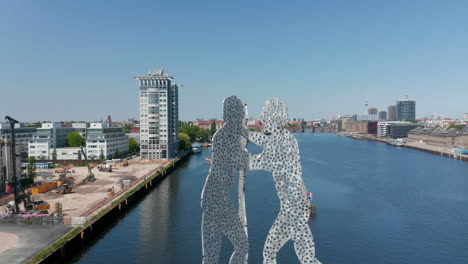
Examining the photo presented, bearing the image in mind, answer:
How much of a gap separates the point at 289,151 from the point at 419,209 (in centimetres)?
2749

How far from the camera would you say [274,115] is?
61.2 ft

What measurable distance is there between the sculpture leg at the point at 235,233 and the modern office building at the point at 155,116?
199 ft

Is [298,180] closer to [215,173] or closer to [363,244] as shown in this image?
[215,173]

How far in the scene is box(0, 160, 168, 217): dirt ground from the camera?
123 feet

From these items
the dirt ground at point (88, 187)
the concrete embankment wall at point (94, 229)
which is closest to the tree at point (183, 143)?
the dirt ground at point (88, 187)

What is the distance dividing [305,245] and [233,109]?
749cm

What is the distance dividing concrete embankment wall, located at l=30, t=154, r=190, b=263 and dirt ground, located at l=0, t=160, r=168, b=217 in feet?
8.72

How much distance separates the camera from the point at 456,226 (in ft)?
109

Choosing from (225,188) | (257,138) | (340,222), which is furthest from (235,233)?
(340,222)

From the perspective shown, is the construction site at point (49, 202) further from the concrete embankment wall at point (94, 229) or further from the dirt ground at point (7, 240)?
the concrete embankment wall at point (94, 229)

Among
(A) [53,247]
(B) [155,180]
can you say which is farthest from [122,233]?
(B) [155,180]

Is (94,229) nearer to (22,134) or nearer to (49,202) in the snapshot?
(49,202)

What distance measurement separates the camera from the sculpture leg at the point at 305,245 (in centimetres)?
1812

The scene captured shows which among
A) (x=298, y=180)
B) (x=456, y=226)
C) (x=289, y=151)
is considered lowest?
(x=456, y=226)
